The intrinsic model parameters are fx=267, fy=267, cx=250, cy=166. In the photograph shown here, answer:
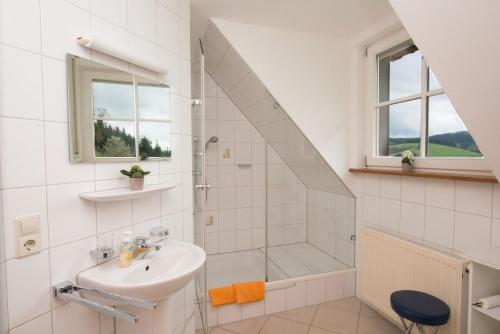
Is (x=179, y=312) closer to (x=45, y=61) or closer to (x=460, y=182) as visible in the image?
(x=45, y=61)

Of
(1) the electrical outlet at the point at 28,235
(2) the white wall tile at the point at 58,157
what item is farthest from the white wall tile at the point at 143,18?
(1) the electrical outlet at the point at 28,235

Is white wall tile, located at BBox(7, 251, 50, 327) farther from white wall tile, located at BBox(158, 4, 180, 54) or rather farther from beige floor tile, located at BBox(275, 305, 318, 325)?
beige floor tile, located at BBox(275, 305, 318, 325)

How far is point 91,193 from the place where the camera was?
45.2 inches

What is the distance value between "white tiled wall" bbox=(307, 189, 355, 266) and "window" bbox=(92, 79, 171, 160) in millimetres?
1625

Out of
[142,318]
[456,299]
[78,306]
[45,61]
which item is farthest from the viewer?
[456,299]

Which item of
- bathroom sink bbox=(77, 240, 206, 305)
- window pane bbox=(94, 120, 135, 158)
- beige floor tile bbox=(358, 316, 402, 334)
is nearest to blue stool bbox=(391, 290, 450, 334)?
beige floor tile bbox=(358, 316, 402, 334)

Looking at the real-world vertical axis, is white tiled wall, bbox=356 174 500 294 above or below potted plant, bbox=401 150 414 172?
below

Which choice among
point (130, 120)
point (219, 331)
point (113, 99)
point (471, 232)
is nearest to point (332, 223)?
point (471, 232)

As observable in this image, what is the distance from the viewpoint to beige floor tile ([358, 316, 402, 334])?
191 centimetres

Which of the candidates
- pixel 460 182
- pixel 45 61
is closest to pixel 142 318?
pixel 45 61

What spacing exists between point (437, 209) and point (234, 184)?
1.87 m

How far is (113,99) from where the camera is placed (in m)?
1.27

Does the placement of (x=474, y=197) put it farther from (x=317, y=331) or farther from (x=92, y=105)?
(x=92, y=105)

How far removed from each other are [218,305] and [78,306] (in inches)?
42.0
